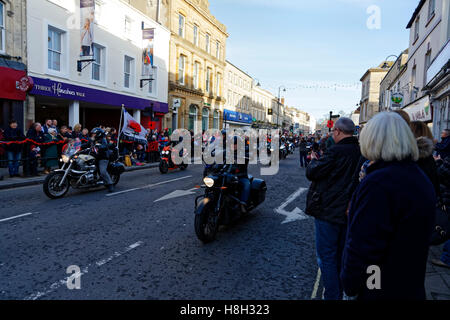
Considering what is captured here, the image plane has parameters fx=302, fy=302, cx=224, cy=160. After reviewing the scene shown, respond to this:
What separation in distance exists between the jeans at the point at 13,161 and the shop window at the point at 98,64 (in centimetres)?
880

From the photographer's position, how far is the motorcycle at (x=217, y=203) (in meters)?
4.60

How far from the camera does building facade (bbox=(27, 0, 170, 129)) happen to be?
551 inches

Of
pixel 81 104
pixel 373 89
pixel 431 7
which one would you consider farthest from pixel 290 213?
pixel 373 89

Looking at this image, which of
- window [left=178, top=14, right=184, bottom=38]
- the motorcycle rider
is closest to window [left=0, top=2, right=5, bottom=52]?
the motorcycle rider

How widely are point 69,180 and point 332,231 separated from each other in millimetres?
7211

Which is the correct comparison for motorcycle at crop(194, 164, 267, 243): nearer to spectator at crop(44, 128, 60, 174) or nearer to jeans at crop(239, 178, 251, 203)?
jeans at crop(239, 178, 251, 203)

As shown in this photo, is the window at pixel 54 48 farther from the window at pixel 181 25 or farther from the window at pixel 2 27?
the window at pixel 181 25

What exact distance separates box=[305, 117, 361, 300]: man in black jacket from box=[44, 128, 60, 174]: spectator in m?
10.5

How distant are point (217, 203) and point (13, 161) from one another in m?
8.02

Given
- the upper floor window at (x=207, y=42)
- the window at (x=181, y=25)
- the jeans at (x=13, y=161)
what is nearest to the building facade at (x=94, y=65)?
the window at (x=181, y=25)

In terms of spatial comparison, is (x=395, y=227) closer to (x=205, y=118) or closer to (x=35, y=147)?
(x=35, y=147)
